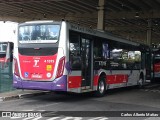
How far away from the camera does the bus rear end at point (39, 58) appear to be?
15.5 metres

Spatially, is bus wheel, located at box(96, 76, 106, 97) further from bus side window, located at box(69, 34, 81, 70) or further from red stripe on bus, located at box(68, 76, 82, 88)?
bus side window, located at box(69, 34, 81, 70)

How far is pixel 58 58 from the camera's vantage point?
1554 centimetres

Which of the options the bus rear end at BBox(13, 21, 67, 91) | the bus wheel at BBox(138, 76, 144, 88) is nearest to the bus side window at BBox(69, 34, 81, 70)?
the bus rear end at BBox(13, 21, 67, 91)

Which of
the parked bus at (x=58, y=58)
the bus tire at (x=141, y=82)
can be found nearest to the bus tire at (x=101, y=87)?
the parked bus at (x=58, y=58)

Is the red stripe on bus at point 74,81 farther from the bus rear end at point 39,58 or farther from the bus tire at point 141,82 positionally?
the bus tire at point 141,82

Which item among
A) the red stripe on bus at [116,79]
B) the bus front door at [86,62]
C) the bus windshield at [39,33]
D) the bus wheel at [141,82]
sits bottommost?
the bus wheel at [141,82]

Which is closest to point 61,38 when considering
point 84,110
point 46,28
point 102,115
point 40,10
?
point 46,28

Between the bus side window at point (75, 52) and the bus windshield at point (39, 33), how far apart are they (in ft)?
2.42

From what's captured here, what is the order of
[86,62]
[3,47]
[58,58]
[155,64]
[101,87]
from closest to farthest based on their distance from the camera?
[58,58], [86,62], [101,87], [3,47], [155,64]

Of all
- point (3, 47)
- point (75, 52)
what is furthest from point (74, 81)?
point (3, 47)

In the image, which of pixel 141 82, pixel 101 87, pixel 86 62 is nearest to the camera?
pixel 86 62

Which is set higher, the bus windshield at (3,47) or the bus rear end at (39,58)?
the bus windshield at (3,47)

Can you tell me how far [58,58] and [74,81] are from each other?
1.26 metres

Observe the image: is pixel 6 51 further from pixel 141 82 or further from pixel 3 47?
pixel 141 82
